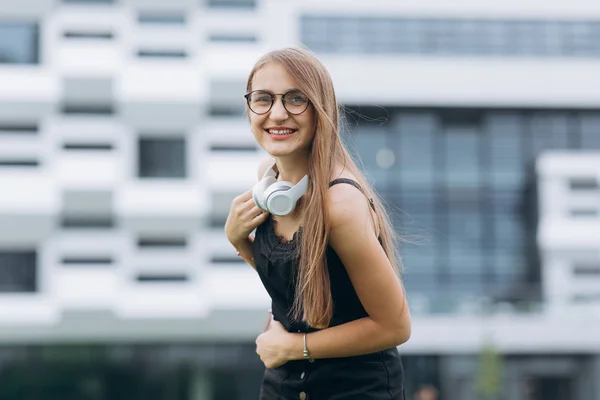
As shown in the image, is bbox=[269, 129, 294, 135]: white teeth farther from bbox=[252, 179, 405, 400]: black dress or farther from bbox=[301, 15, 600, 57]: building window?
bbox=[301, 15, 600, 57]: building window

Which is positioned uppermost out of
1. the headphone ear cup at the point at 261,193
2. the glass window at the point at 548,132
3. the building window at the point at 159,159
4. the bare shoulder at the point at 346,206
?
the glass window at the point at 548,132

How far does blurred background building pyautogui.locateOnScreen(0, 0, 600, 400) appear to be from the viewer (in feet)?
117

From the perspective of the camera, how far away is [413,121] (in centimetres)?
4209

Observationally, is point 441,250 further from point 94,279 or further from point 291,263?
point 291,263

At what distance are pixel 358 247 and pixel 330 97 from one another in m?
0.42

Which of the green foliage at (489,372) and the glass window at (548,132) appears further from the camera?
the glass window at (548,132)

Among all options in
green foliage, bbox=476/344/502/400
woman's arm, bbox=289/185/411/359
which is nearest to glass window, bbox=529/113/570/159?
green foliage, bbox=476/344/502/400

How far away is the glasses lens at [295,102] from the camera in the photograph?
2699 mm

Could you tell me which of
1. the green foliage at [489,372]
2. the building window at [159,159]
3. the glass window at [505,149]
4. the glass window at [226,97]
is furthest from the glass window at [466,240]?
the building window at [159,159]

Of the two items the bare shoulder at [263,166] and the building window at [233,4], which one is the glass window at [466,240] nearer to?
the building window at [233,4]

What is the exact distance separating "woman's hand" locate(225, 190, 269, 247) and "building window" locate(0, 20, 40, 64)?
35.1 m

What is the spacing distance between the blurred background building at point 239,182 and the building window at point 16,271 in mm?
79

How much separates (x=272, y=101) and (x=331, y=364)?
29.3 inches

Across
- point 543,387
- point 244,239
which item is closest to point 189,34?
point 543,387
